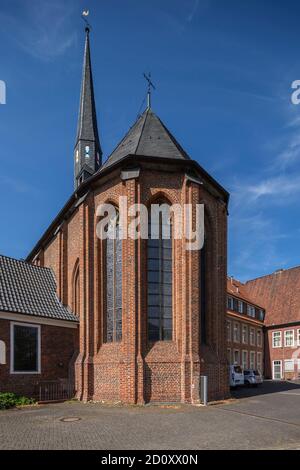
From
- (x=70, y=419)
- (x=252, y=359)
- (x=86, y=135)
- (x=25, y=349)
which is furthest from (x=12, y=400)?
(x=252, y=359)

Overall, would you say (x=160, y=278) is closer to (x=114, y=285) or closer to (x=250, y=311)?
(x=114, y=285)

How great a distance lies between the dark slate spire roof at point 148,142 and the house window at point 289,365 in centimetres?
3330

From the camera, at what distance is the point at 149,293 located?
63.9 ft

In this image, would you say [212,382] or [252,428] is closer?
[252,428]

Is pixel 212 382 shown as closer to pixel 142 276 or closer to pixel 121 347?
pixel 121 347

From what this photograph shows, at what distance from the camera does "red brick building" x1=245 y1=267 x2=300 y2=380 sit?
48.8m

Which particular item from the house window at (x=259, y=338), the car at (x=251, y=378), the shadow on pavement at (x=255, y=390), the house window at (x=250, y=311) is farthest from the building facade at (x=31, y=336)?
the house window at (x=259, y=338)

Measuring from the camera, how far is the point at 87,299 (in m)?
20.6

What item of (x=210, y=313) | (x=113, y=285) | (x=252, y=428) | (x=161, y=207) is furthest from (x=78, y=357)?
(x=252, y=428)

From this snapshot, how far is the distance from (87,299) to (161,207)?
5285mm

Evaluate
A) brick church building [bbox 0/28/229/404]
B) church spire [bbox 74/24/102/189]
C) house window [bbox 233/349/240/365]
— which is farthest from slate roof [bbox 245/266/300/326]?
brick church building [bbox 0/28/229/404]

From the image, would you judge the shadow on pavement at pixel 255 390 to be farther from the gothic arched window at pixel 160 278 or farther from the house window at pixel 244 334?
the house window at pixel 244 334

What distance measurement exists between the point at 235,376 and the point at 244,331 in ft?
59.8

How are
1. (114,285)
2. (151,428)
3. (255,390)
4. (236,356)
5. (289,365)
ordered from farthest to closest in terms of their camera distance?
(289,365) → (236,356) → (255,390) → (114,285) → (151,428)
